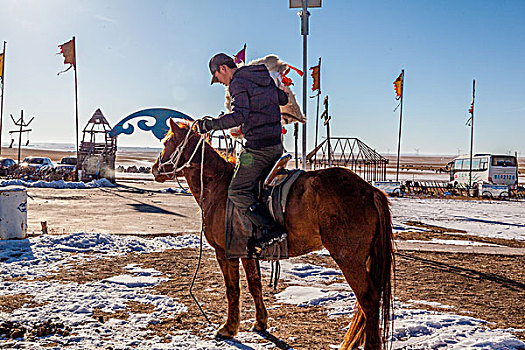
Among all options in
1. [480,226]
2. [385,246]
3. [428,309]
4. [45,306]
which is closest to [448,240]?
[480,226]

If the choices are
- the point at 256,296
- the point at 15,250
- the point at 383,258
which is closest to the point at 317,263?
the point at 256,296

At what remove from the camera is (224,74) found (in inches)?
174

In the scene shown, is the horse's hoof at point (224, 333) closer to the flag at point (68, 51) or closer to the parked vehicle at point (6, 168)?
the flag at point (68, 51)

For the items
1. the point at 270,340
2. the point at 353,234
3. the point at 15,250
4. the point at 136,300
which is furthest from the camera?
the point at 15,250

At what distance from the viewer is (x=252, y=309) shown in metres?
5.34

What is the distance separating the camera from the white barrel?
841 centimetres

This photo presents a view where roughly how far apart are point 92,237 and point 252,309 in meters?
5.10

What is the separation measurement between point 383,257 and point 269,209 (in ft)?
3.76

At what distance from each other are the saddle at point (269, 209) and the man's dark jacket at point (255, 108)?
32cm

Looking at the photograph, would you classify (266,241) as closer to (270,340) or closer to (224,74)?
(270,340)

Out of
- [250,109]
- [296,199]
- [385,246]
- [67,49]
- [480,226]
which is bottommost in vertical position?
[480,226]

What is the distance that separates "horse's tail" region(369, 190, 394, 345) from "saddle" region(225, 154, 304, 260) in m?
0.84

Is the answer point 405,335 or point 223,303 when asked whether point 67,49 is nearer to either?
point 223,303

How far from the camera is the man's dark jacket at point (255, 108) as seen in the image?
402 cm
